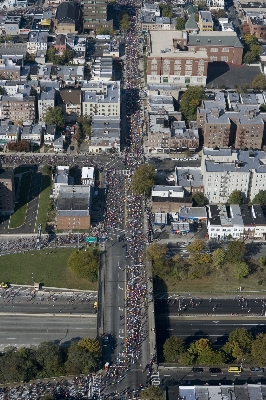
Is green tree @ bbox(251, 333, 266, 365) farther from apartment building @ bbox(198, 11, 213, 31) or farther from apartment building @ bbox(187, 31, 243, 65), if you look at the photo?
apartment building @ bbox(198, 11, 213, 31)

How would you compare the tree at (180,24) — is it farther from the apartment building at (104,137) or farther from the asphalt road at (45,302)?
the asphalt road at (45,302)

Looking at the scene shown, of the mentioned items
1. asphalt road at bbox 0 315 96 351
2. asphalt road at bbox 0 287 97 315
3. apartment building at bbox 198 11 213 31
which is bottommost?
asphalt road at bbox 0 315 96 351

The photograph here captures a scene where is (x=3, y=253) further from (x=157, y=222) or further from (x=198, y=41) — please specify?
(x=198, y=41)

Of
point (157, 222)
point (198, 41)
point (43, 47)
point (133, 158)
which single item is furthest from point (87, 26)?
point (157, 222)

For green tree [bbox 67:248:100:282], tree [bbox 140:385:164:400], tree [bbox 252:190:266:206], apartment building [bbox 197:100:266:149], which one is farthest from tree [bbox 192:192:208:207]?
tree [bbox 140:385:164:400]

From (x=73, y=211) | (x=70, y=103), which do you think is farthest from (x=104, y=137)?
(x=73, y=211)

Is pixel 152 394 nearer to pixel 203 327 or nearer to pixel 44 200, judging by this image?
pixel 203 327

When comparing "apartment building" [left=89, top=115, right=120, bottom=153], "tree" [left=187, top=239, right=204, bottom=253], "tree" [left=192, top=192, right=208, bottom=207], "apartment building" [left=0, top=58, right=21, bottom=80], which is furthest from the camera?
"apartment building" [left=0, top=58, right=21, bottom=80]
